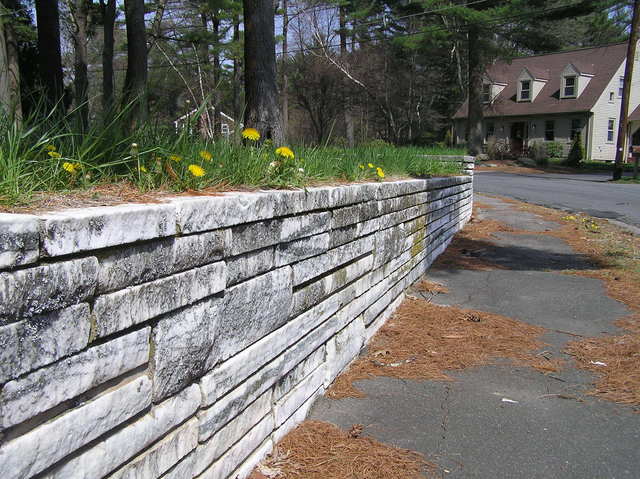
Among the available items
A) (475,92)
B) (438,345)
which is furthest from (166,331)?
(475,92)

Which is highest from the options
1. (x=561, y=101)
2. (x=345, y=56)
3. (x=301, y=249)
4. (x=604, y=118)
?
(x=345, y=56)

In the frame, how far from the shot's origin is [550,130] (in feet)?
129

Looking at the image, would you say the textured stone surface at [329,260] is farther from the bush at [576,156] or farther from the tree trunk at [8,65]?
the bush at [576,156]

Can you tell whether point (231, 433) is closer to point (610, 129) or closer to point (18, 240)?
point (18, 240)

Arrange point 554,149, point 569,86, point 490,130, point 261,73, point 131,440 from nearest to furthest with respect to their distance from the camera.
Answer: point 131,440 → point 261,73 → point 554,149 → point 569,86 → point 490,130

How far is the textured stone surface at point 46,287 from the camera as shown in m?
1.43

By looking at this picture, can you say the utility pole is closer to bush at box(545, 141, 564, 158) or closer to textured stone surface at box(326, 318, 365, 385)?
bush at box(545, 141, 564, 158)

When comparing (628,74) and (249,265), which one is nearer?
(249,265)

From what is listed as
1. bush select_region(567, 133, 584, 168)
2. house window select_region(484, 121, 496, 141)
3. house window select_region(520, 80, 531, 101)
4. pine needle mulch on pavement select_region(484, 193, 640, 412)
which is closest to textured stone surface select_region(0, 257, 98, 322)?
pine needle mulch on pavement select_region(484, 193, 640, 412)

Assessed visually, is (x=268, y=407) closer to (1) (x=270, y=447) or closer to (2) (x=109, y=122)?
(1) (x=270, y=447)

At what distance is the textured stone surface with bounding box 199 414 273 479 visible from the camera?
2.38 meters

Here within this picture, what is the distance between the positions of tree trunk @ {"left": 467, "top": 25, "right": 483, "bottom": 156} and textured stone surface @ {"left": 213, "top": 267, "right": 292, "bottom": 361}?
95.5 feet

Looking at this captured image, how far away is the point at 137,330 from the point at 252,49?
16.3ft

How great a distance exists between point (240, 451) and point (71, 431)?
1.09 m
